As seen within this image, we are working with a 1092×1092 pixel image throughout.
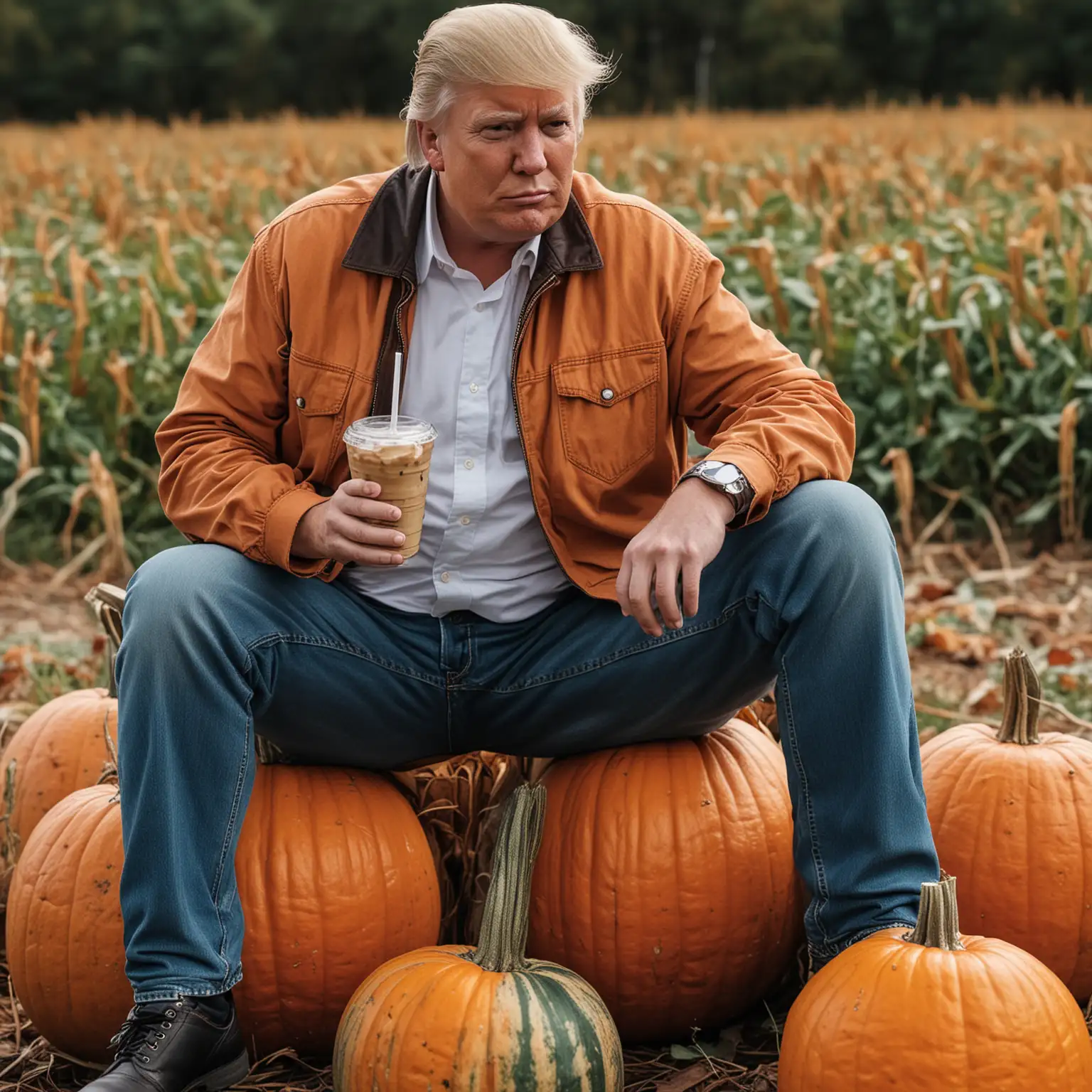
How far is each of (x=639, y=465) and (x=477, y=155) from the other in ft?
2.13

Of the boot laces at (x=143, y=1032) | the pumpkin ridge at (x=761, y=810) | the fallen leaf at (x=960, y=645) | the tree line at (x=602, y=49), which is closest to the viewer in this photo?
the boot laces at (x=143, y=1032)

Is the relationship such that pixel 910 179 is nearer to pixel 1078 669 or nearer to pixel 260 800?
pixel 1078 669

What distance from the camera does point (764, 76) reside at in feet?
178

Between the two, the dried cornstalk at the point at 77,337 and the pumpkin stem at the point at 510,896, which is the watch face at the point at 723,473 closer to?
the pumpkin stem at the point at 510,896

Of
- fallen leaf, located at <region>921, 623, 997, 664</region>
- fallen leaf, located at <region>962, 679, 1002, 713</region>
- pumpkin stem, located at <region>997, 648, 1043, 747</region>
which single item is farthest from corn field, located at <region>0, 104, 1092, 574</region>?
pumpkin stem, located at <region>997, 648, 1043, 747</region>

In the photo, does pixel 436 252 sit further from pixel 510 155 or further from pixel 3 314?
pixel 3 314

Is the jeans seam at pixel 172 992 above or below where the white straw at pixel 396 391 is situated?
below

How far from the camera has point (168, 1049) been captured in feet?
7.74

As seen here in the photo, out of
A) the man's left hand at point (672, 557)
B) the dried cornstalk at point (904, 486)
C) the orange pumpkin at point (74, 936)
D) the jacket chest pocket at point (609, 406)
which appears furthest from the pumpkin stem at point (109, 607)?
the dried cornstalk at point (904, 486)

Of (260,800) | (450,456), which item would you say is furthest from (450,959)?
(450,456)

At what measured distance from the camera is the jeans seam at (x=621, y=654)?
2609 millimetres

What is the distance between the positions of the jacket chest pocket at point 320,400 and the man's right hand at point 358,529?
28 centimetres

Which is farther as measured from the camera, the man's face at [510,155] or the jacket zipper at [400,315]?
the jacket zipper at [400,315]

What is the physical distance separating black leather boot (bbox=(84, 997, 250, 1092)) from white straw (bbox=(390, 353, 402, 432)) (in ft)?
3.28
